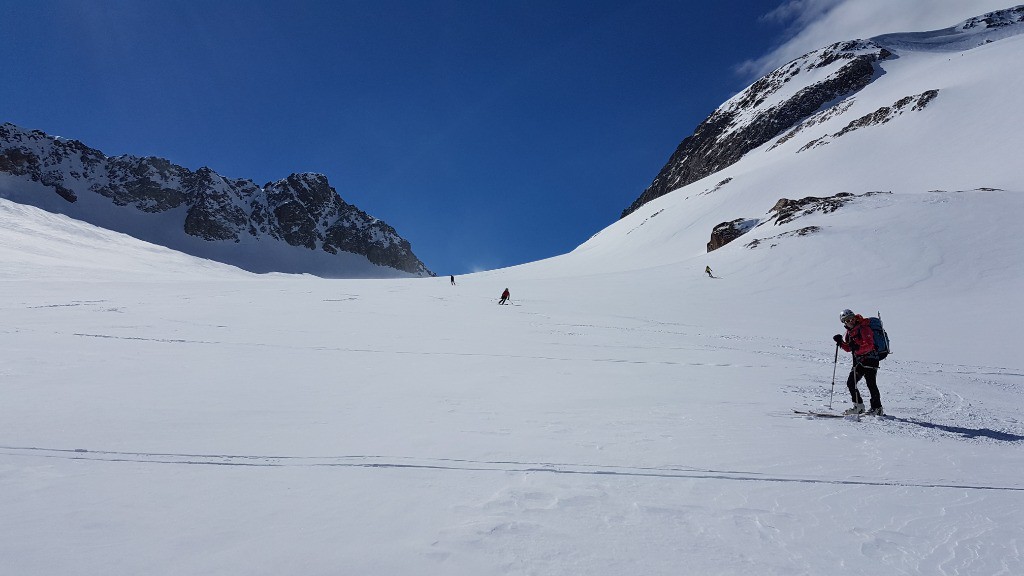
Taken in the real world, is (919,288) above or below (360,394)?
above

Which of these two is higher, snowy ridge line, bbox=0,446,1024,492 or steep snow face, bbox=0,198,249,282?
steep snow face, bbox=0,198,249,282

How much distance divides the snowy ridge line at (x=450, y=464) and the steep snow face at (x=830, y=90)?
223 ft

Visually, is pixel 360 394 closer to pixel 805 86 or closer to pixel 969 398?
pixel 969 398

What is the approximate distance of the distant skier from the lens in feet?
21.4

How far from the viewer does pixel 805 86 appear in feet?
286

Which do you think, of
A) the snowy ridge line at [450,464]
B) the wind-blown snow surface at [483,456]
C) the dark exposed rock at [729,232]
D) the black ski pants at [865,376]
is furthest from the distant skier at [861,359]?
the dark exposed rock at [729,232]

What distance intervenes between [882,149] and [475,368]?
58983 millimetres

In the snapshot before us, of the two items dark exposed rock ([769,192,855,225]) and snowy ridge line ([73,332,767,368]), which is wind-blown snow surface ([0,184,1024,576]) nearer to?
snowy ridge line ([73,332,767,368])

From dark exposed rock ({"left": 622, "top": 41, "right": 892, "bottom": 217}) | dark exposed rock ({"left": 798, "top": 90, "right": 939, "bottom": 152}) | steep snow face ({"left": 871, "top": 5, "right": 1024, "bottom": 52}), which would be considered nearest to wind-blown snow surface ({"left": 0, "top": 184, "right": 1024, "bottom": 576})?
dark exposed rock ({"left": 798, "top": 90, "right": 939, "bottom": 152})

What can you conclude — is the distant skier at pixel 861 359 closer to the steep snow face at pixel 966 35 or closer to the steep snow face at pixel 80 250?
the steep snow face at pixel 80 250

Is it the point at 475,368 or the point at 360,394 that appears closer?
the point at 360,394

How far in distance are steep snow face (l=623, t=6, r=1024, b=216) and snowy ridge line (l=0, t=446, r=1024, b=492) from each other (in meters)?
67.8

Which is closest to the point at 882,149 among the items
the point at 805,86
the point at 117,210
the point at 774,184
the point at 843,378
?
the point at 774,184

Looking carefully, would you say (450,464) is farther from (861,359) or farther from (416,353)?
(861,359)
